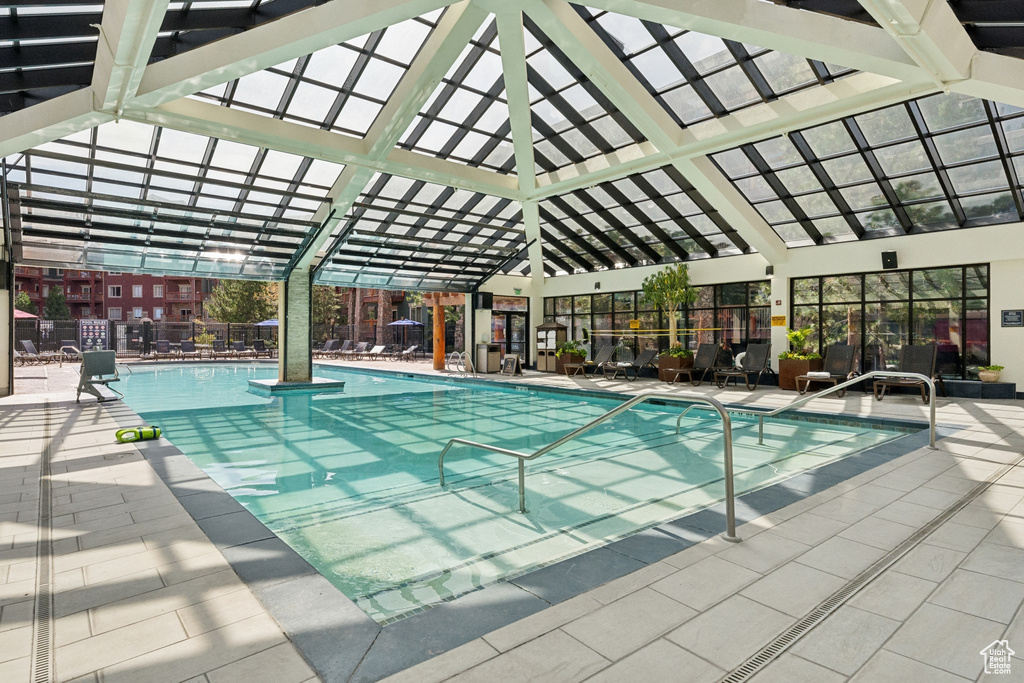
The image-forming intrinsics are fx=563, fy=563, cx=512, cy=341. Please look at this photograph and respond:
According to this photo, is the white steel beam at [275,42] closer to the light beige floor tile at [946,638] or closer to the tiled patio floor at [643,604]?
the tiled patio floor at [643,604]

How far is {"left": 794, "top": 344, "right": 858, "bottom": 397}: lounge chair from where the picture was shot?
455 inches

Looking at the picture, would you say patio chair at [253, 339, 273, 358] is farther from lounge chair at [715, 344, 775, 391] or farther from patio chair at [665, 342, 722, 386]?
lounge chair at [715, 344, 775, 391]

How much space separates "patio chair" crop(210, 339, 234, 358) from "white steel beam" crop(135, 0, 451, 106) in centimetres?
2083

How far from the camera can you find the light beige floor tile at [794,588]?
2.66 meters

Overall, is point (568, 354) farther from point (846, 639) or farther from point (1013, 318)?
point (846, 639)

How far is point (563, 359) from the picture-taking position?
56.6 ft

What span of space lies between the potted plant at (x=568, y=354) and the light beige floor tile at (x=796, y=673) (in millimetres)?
14865

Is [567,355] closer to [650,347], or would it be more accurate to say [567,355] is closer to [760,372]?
[650,347]

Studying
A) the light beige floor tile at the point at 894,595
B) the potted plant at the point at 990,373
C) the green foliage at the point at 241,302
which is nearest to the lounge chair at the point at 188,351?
the green foliage at the point at 241,302

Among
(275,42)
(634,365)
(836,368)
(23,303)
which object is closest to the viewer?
(275,42)

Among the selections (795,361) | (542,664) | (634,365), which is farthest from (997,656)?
(634,365)

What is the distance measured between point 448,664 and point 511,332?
18581 millimetres

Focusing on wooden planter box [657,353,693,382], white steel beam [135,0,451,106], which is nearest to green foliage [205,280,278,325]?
wooden planter box [657,353,693,382]

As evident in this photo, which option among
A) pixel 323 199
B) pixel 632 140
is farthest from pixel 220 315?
pixel 632 140
